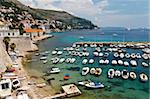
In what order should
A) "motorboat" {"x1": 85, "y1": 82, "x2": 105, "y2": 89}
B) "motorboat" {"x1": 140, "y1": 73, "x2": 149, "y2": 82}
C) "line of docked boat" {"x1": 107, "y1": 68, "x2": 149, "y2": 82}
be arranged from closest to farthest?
1. "motorboat" {"x1": 85, "y1": 82, "x2": 105, "y2": 89}
2. "motorboat" {"x1": 140, "y1": 73, "x2": 149, "y2": 82}
3. "line of docked boat" {"x1": 107, "y1": 68, "x2": 149, "y2": 82}

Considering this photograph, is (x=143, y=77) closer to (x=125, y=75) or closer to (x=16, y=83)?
(x=125, y=75)

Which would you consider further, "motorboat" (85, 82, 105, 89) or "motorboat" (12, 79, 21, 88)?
"motorboat" (85, 82, 105, 89)

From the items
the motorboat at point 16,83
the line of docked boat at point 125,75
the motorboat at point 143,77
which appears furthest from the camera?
the line of docked boat at point 125,75

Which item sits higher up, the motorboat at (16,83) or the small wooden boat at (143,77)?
the motorboat at (16,83)

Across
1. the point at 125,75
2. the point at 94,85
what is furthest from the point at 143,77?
the point at 94,85

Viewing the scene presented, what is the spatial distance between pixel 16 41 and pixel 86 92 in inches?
1527

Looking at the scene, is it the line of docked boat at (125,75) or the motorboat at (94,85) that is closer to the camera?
the motorboat at (94,85)

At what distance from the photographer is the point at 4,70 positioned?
40.8 m

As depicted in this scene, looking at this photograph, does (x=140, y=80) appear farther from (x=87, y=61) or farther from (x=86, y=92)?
(x=87, y=61)

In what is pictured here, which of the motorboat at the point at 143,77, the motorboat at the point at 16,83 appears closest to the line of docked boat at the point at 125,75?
the motorboat at the point at 143,77

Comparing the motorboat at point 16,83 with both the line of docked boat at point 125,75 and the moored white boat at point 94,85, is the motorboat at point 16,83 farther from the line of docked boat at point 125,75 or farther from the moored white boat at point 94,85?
the line of docked boat at point 125,75

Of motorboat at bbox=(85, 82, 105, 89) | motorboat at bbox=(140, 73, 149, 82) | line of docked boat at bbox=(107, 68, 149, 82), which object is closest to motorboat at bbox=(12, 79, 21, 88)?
motorboat at bbox=(85, 82, 105, 89)

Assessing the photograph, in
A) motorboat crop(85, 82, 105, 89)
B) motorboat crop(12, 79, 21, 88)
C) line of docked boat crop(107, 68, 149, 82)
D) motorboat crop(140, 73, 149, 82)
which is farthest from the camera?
line of docked boat crop(107, 68, 149, 82)

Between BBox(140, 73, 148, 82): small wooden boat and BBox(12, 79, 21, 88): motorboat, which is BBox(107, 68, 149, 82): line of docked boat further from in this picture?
BBox(12, 79, 21, 88): motorboat
